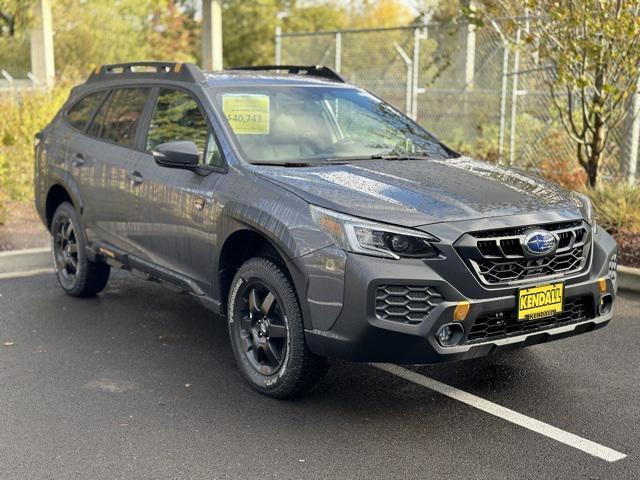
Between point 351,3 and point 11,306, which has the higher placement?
point 351,3

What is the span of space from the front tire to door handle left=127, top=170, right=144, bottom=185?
1290 mm

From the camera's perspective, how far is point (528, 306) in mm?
4426

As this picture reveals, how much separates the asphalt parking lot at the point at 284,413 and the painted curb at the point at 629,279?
0.99 m

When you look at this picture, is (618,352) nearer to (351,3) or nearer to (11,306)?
(11,306)

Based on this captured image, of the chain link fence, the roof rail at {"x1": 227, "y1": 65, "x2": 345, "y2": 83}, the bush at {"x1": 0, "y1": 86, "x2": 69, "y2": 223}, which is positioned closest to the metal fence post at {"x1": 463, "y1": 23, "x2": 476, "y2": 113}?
the chain link fence

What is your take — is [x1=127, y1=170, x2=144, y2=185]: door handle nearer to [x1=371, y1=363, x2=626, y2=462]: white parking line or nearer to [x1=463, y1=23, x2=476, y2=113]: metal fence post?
[x1=371, y1=363, x2=626, y2=462]: white parking line

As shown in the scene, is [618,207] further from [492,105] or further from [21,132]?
[21,132]

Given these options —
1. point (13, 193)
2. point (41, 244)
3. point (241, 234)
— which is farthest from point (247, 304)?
point (13, 193)

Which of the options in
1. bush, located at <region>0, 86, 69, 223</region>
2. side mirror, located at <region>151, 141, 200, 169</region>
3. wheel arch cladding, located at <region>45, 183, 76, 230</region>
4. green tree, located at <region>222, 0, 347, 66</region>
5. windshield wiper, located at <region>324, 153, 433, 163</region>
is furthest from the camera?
green tree, located at <region>222, 0, 347, 66</region>

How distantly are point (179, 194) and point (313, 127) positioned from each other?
38.0 inches

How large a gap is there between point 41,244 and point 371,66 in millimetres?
13598

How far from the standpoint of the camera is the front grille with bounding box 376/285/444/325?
423 cm

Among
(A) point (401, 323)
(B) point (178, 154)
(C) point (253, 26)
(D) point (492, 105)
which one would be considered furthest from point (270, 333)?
(C) point (253, 26)

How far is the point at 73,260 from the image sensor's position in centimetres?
724
